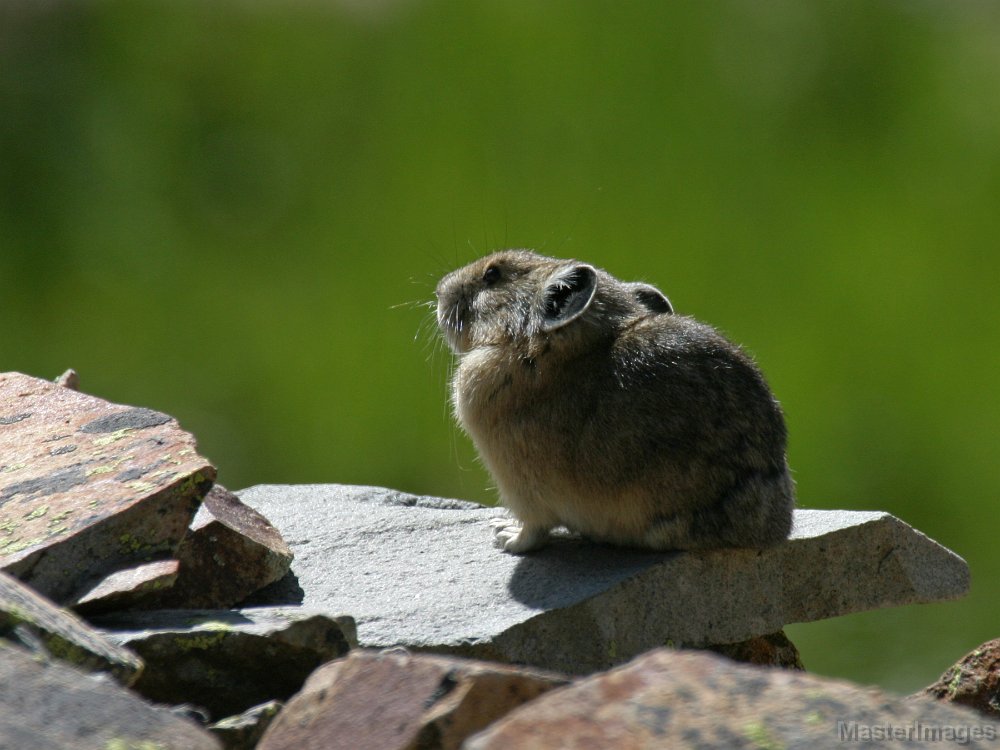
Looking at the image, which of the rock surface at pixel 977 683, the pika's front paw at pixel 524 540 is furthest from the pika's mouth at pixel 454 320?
the rock surface at pixel 977 683

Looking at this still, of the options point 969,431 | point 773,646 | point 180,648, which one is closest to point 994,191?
point 969,431

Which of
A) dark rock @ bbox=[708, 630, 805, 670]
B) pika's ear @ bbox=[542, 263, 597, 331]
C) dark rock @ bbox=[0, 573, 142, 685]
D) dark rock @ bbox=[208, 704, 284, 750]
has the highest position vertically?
pika's ear @ bbox=[542, 263, 597, 331]

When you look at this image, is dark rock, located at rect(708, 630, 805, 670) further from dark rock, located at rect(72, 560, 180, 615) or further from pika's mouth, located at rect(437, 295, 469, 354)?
dark rock, located at rect(72, 560, 180, 615)

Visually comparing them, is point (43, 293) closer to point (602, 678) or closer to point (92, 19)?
point (92, 19)

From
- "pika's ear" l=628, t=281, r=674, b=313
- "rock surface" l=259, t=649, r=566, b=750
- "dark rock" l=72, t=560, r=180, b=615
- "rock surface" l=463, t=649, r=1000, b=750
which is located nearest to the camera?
"rock surface" l=463, t=649, r=1000, b=750

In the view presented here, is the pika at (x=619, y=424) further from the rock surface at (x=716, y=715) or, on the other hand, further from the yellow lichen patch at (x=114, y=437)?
the rock surface at (x=716, y=715)

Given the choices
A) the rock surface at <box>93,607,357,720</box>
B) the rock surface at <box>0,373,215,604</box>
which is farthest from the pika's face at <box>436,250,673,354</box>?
the rock surface at <box>93,607,357,720</box>

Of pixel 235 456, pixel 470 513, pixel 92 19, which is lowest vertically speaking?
pixel 235 456
